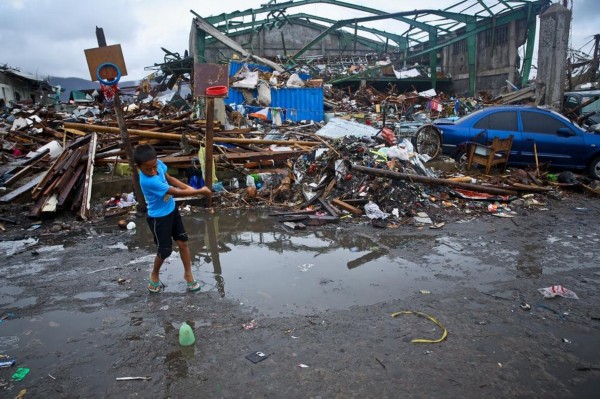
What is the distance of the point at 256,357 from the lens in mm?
2773

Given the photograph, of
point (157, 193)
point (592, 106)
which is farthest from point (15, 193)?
point (592, 106)

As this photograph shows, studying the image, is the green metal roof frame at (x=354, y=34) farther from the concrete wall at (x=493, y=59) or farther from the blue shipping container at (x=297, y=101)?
the blue shipping container at (x=297, y=101)

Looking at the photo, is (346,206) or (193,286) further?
(346,206)

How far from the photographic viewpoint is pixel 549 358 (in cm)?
275

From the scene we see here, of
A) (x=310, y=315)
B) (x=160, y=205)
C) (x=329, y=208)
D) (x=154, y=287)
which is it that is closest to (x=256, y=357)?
(x=310, y=315)

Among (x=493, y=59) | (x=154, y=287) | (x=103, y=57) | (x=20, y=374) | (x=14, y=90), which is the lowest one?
(x=20, y=374)

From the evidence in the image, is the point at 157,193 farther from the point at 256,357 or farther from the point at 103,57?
the point at 103,57

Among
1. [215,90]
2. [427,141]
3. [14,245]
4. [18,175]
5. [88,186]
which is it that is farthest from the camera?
[427,141]

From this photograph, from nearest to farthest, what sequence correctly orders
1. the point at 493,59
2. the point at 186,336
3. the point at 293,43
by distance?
the point at 186,336 < the point at 493,59 < the point at 293,43

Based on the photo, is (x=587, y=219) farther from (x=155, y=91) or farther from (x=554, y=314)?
(x=155, y=91)

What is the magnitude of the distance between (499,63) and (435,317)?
2040cm

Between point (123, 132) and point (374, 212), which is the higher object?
point (123, 132)

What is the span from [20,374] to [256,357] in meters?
1.72

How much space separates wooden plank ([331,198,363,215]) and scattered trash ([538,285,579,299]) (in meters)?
3.33
